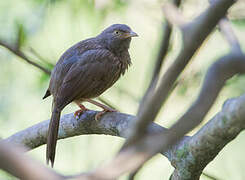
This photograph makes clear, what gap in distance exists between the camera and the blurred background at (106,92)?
524cm

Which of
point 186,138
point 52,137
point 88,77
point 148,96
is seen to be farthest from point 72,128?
point 148,96

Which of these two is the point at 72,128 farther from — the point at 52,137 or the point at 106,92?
the point at 106,92

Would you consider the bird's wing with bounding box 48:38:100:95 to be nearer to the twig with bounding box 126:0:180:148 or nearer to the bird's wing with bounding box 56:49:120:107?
the bird's wing with bounding box 56:49:120:107

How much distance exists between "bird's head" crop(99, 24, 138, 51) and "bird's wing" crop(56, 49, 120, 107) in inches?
15.6

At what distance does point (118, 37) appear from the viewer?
5402 millimetres

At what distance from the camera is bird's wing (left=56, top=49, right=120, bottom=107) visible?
4.68 metres

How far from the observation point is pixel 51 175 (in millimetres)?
1171

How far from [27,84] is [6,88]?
36 cm

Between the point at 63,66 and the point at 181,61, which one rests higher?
Result: the point at 181,61

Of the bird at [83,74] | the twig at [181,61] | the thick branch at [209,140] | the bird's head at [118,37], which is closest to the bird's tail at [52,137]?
the bird at [83,74]

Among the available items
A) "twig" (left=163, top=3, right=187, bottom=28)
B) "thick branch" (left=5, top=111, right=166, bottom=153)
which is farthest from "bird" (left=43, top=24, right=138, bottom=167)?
"twig" (left=163, top=3, right=187, bottom=28)

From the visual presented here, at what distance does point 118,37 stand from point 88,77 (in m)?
0.87

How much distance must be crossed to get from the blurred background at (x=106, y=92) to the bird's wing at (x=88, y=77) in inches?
9.6

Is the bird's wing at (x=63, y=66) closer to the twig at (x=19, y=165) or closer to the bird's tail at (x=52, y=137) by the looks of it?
the bird's tail at (x=52, y=137)
